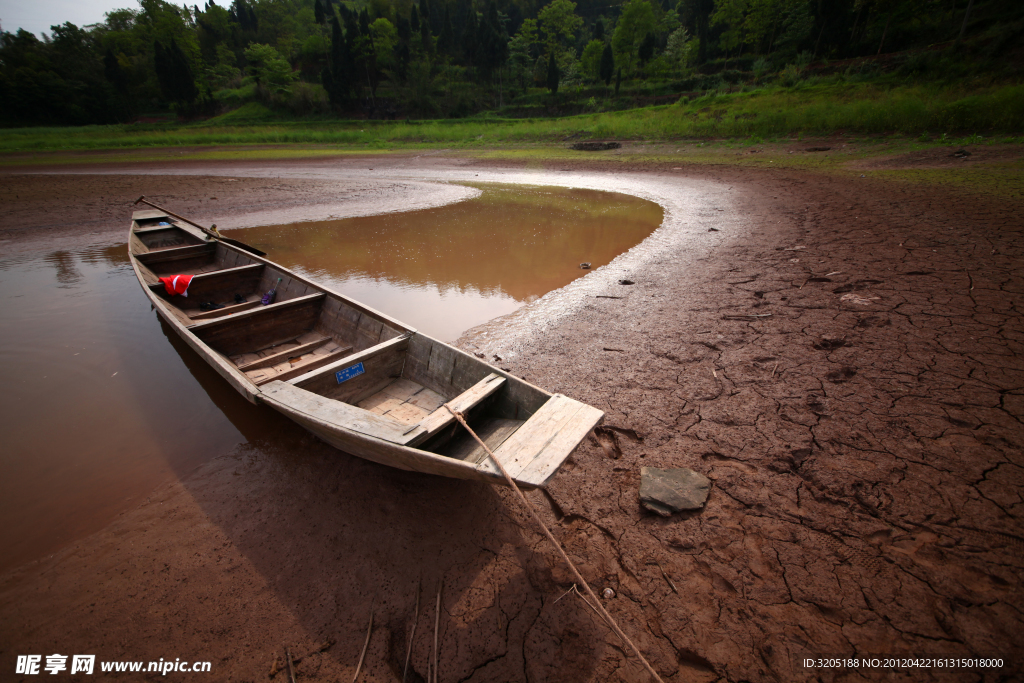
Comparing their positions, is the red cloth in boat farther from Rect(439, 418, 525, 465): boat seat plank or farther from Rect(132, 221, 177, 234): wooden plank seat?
Rect(439, 418, 525, 465): boat seat plank

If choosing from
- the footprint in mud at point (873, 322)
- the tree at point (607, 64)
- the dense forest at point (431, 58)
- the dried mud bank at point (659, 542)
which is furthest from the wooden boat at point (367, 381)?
the tree at point (607, 64)

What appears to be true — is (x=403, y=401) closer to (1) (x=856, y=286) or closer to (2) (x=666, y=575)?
(2) (x=666, y=575)

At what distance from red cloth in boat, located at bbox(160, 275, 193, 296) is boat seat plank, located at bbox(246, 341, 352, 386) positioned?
82.3 inches

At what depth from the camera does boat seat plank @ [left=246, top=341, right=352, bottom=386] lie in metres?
3.67

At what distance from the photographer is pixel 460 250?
7.73 meters

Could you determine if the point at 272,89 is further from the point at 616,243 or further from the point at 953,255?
the point at 953,255

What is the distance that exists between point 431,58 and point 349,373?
62.2m

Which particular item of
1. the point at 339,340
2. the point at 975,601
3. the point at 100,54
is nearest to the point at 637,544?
the point at 975,601

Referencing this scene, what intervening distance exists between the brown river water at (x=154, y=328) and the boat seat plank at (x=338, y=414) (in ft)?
3.05

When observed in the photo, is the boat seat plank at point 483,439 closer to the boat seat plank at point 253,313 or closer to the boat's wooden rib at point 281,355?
the boat's wooden rib at point 281,355

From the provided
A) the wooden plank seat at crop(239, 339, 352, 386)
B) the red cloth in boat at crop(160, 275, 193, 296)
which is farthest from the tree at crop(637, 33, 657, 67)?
the wooden plank seat at crop(239, 339, 352, 386)

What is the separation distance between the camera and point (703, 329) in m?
4.26

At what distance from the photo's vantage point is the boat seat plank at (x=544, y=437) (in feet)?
6.63

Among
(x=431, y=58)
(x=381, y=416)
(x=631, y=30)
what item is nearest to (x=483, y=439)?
(x=381, y=416)
